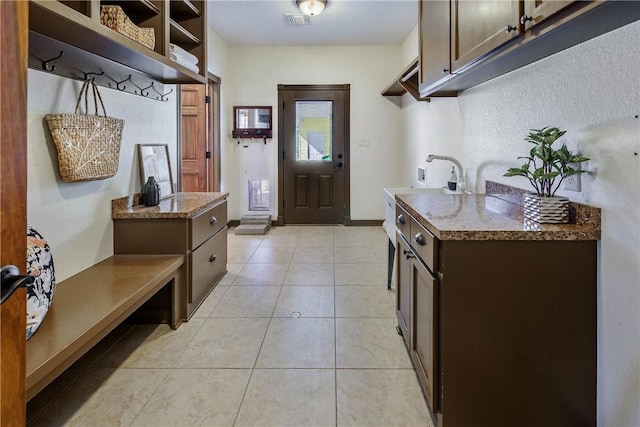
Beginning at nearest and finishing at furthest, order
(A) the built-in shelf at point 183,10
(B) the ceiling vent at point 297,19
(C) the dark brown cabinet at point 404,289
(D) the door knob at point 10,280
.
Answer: (D) the door knob at point 10,280 → (C) the dark brown cabinet at point 404,289 → (A) the built-in shelf at point 183,10 → (B) the ceiling vent at point 297,19

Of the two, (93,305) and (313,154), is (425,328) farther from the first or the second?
(313,154)

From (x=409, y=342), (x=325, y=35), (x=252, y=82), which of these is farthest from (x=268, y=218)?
(x=409, y=342)

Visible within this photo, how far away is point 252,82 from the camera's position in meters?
5.79

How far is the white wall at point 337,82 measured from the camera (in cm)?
573

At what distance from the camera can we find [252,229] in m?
5.39

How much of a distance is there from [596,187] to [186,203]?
2413mm

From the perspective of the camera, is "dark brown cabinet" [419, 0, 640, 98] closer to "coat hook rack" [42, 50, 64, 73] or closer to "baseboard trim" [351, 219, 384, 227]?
"coat hook rack" [42, 50, 64, 73]

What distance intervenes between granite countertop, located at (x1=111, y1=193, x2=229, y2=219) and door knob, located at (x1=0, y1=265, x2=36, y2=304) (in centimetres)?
176

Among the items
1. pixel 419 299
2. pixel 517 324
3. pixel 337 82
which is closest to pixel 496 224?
pixel 517 324

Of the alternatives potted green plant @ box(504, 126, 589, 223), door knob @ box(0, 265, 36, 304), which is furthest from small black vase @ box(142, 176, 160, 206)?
potted green plant @ box(504, 126, 589, 223)

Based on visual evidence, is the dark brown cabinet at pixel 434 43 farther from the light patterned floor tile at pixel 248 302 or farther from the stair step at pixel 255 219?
the stair step at pixel 255 219

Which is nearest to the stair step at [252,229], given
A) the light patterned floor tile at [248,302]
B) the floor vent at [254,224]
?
the floor vent at [254,224]

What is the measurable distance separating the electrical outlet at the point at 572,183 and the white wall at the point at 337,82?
4.34 meters

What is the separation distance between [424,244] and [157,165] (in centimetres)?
231
